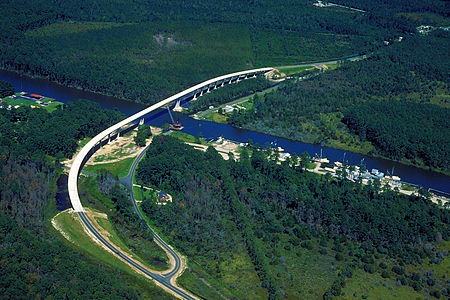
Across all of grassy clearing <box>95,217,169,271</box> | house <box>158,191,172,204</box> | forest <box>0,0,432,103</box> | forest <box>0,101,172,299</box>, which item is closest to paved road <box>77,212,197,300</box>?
A: grassy clearing <box>95,217,169,271</box>

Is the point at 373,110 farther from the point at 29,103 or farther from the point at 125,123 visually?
the point at 29,103

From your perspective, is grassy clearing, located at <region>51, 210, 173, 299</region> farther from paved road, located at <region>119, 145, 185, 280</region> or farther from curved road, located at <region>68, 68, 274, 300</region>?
paved road, located at <region>119, 145, 185, 280</region>

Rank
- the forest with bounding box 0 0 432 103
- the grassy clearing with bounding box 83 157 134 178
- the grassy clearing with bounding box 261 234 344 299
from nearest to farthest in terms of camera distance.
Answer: the grassy clearing with bounding box 261 234 344 299 < the grassy clearing with bounding box 83 157 134 178 < the forest with bounding box 0 0 432 103

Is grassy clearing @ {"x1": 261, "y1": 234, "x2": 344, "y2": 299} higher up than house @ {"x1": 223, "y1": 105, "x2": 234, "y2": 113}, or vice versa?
house @ {"x1": 223, "y1": 105, "x2": 234, "y2": 113}

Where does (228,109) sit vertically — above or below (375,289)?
above

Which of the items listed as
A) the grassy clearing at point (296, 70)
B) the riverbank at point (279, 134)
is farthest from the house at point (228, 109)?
the grassy clearing at point (296, 70)

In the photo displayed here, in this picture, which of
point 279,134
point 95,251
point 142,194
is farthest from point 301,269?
point 279,134
